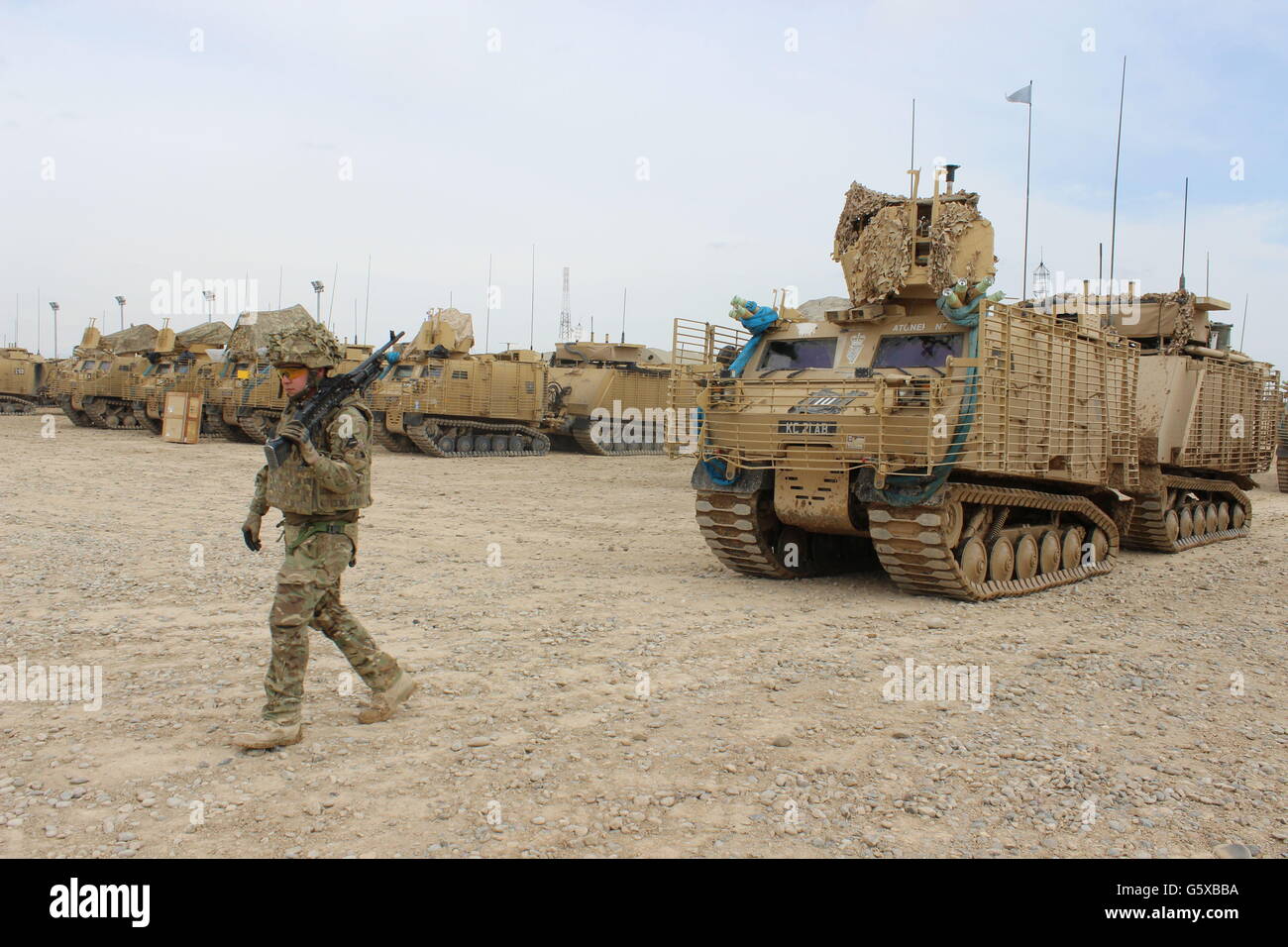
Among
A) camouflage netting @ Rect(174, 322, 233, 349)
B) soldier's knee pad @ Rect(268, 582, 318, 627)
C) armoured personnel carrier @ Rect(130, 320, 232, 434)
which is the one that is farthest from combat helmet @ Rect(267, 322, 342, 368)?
camouflage netting @ Rect(174, 322, 233, 349)

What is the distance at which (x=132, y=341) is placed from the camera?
34.5 meters

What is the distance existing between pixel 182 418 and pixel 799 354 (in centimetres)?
2241

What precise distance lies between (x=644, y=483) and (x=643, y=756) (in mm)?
15451

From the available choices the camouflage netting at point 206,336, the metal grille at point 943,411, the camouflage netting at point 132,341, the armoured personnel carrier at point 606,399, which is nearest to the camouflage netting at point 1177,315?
the metal grille at point 943,411

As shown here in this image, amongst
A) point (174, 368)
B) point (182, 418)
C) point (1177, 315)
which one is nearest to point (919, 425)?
point (1177, 315)

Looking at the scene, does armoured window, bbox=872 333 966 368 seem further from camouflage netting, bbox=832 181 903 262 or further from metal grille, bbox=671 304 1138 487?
camouflage netting, bbox=832 181 903 262

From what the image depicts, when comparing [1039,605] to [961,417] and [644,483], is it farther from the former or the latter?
[644,483]

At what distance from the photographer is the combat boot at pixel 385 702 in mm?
5309

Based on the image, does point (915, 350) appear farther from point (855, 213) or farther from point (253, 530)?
point (253, 530)

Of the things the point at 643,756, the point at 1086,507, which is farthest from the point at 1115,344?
the point at 643,756

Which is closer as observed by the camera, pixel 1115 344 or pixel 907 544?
pixel 907 544

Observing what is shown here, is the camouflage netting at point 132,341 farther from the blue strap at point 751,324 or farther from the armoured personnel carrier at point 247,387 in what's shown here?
the blue strap at point 751,324

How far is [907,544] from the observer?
869 cm
